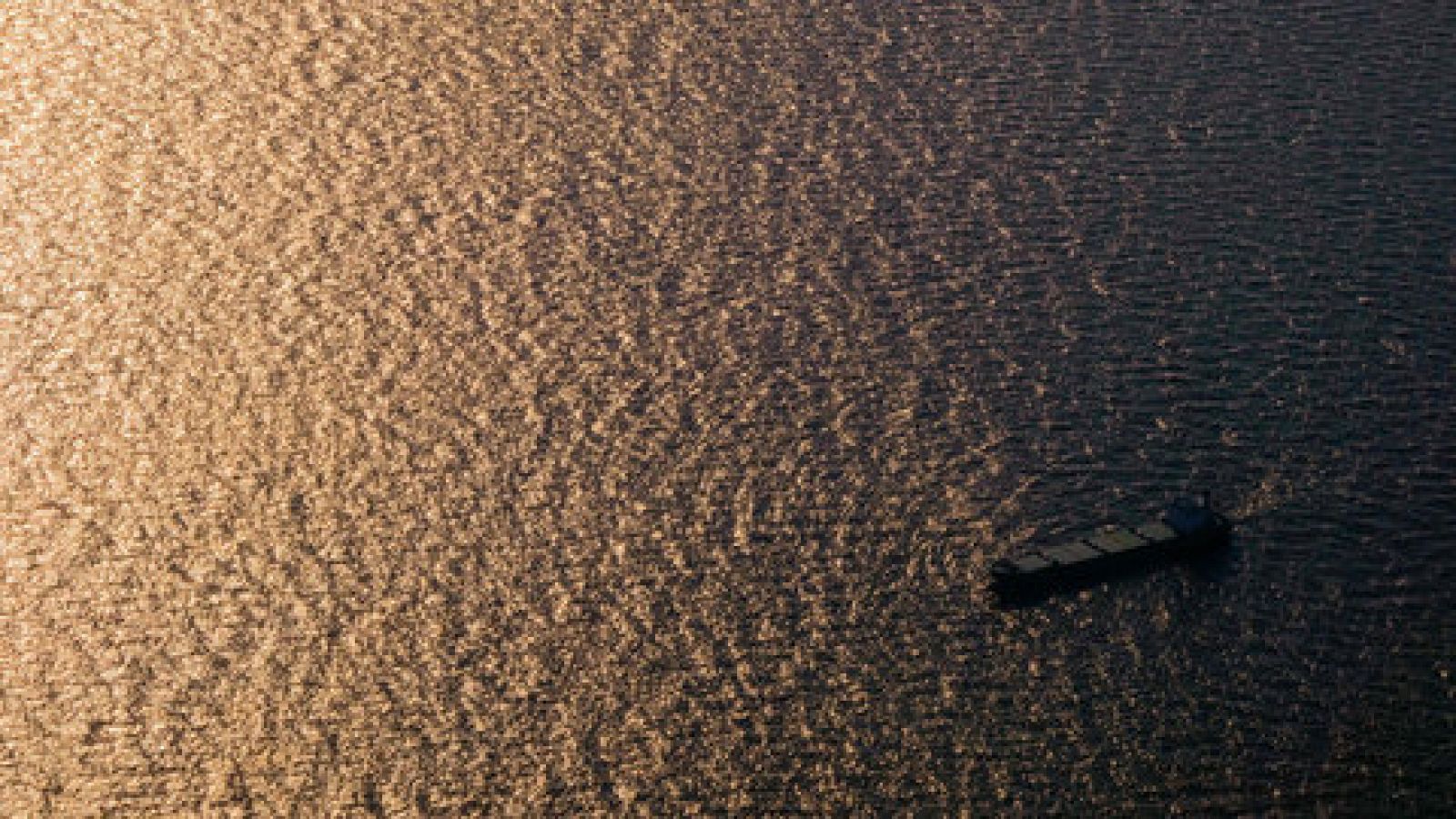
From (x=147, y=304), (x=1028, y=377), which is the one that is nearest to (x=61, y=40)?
(x=147, y=304)

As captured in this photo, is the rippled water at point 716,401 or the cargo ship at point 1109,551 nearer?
the rippled water at point 716,401

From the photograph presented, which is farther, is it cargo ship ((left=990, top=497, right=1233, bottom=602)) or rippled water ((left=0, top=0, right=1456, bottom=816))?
cargo ship ((left=990, top=497, right=1233, bottom=602))

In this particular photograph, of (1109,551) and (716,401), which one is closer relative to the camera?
(1109,551)

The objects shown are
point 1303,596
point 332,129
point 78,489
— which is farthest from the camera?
point 332,129

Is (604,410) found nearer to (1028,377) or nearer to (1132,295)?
(1028,377)
